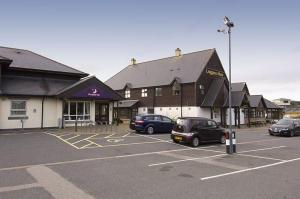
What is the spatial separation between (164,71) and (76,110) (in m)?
19.8

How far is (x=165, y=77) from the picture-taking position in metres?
42.1

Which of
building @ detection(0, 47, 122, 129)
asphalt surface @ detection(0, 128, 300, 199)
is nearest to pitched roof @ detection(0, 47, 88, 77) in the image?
building @ detection(0, 47, 122, 129)

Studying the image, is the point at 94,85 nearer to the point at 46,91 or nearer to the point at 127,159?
the point at 46,91

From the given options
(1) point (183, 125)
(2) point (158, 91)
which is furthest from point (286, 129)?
(2) point (158, 91)

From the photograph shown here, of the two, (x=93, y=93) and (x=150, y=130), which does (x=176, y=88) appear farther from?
(x=150, y=130)

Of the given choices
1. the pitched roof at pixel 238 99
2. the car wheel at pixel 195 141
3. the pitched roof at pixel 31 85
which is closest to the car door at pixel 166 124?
the car wheel at pixel 195 141

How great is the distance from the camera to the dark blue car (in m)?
22.9

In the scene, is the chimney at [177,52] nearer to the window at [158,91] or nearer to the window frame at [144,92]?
the window at [158,91]

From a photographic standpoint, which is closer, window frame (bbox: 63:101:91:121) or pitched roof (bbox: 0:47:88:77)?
pitched roof (bbox: 0:47:88:77)

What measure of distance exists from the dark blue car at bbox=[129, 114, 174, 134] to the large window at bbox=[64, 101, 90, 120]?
254 inches

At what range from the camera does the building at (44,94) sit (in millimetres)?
23516

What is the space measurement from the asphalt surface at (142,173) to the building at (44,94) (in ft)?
32.2

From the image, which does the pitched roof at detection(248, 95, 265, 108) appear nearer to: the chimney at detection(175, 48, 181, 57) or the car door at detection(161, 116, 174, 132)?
the chimney at detection(175, 48, 181, 57)

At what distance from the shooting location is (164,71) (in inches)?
1718
